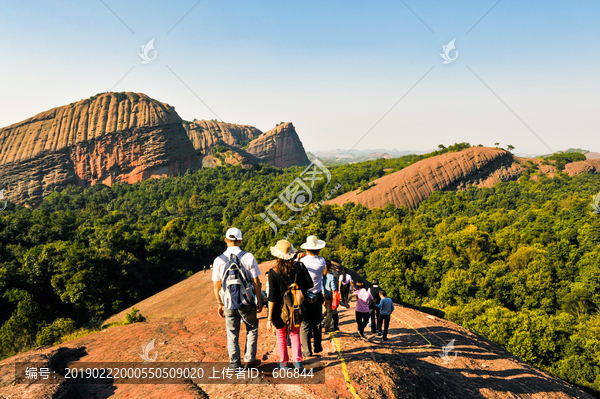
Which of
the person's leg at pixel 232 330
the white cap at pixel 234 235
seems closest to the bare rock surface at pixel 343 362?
the person's leg at pixel 232 330

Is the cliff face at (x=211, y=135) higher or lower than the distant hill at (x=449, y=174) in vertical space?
higher

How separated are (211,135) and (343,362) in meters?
157

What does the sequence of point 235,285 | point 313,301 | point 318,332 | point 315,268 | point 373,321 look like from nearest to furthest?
point 235,285, point 313,301, point 315,268, point 318,332, point 373,321

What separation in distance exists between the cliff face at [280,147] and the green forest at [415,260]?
100 m

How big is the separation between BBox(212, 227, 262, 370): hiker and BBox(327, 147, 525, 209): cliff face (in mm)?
57693

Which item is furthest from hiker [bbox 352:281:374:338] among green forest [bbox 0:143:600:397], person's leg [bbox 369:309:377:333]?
green forest [bbox 0:143:600:397]

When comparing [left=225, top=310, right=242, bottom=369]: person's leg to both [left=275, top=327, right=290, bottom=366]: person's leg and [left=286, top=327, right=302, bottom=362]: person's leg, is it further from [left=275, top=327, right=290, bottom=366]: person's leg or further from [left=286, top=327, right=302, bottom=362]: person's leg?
[left=286, top=327, right=302, bottom=362]: person's leg

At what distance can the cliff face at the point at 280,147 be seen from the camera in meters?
165

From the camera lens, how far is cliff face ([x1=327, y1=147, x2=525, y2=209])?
62.4m

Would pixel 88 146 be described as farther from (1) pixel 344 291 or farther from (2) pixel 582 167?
(2) pixel 582 167

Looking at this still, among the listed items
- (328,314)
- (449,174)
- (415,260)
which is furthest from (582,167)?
(328,314)

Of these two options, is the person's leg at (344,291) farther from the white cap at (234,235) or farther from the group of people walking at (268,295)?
the white cap at (234,235)

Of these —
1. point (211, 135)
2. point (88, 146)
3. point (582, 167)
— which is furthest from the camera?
point (211, 135)

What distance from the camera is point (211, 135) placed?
152375 millimetres
